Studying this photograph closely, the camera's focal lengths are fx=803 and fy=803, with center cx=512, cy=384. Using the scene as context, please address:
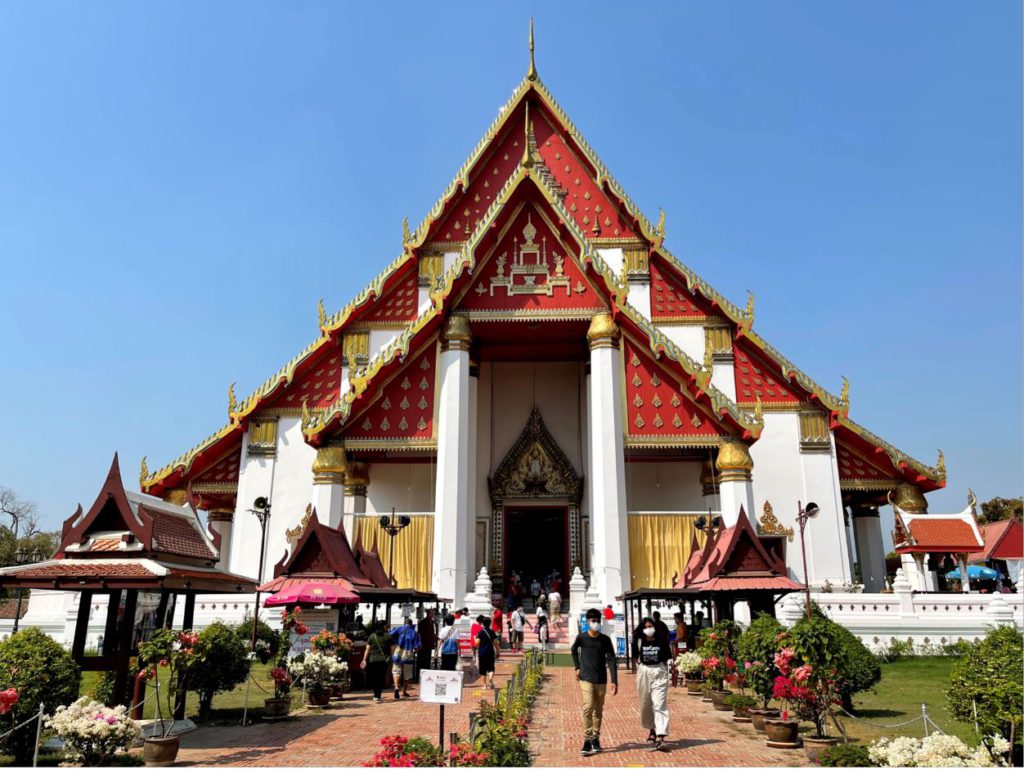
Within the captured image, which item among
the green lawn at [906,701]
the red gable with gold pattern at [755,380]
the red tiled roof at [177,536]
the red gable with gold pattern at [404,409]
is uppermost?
the red gable with gold pattern at [755,380]

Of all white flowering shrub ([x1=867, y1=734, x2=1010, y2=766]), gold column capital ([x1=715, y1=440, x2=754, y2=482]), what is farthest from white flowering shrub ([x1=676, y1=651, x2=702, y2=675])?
gold column capital ([x1=715, y1=440, x2=754, y2=482])

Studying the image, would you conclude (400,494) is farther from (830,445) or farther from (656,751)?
(656,751)

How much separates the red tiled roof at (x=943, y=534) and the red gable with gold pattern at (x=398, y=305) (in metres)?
12.1

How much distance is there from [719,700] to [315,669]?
15.0 ft

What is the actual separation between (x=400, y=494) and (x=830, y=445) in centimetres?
967

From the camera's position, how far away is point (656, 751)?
21.5ft

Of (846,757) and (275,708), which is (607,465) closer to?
(275,708)

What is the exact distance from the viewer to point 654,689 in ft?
22.2

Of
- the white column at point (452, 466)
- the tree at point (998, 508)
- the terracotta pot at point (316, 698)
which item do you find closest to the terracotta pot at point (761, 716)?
the terracotta pot at point (316, 698)

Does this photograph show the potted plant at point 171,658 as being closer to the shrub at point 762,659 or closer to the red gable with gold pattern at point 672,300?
the shrub at point 762,659

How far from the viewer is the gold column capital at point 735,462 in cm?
1577

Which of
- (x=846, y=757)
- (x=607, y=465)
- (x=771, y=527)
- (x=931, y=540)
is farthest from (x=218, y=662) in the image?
(x=931, y=540)

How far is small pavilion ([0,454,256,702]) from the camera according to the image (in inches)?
280

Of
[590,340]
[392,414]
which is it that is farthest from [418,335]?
[590,340]
